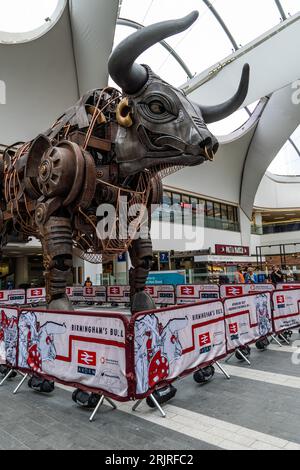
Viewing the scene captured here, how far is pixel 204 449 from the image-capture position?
9.00 feet

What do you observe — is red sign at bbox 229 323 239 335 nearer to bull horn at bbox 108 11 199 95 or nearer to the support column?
bull horn at bbox 108 11 199 95

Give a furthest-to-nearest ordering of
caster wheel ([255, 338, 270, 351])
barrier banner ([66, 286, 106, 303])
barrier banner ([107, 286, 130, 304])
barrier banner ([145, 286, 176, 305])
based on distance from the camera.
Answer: barrier banner ([66, 286, 106, 303]) → barrier banner ([107, 286, 130, 304]) → barrier banner ([145, 286, 176, 305]) → caster wheel ([255, 338, 270, 351])

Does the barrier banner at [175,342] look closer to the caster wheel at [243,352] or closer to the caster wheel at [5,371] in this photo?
the caster wheel at [243,352]

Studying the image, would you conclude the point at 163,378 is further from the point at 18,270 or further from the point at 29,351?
the point at 18,270

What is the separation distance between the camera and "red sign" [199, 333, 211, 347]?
4.53 m

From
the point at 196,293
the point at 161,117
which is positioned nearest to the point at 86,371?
the point at 161,117

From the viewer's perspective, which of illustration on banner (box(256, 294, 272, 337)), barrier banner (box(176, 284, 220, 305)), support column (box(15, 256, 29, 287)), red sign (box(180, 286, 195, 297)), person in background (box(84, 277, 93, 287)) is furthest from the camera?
support column (box(15, 256, 29, 287))

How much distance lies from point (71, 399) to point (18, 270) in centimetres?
2283

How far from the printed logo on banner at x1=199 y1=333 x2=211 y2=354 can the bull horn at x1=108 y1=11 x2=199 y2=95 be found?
3.36 m

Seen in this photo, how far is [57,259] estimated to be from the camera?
470 centimetres

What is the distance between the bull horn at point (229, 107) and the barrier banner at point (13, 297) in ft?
38.7

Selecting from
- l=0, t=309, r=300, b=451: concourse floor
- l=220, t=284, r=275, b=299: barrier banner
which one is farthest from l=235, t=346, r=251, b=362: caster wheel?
l=220, t=284, r=275, b=299: barrier banner

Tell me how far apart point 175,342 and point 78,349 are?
1112 millimetres

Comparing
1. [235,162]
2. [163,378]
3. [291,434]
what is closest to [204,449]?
[291,434]
